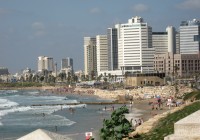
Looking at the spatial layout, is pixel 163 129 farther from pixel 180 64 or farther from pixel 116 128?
pixel 180 64

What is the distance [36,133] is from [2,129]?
1523 inches

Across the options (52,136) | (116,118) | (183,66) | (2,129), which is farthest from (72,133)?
(183,66)

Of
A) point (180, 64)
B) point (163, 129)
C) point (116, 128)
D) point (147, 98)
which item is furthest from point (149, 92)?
point (116, 128)

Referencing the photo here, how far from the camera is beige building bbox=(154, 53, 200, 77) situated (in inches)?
6988

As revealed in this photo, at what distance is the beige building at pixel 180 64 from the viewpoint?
17750 centimetres

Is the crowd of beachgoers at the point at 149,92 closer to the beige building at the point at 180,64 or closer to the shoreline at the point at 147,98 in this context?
the shoreline at the point at 147,98

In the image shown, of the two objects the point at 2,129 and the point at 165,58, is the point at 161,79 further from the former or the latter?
the point at 2,129

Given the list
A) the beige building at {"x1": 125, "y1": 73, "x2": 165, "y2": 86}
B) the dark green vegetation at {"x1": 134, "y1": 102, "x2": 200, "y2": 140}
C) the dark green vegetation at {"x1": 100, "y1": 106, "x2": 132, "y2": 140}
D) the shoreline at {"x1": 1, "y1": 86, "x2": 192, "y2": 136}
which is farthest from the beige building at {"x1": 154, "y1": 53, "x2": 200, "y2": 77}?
the dark green vegetation at {"x1": 100, "y1": 106, "x2": 132, "y2": 140}

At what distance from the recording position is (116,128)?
20.2 m

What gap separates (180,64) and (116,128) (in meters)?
160

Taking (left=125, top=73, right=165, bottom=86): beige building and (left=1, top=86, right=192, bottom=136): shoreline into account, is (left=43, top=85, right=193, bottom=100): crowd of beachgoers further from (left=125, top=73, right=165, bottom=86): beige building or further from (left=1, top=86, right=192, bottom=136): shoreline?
(left=125, top=73, right=165, bottom=86): beige building

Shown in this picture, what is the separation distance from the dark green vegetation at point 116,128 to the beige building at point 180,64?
156 meters

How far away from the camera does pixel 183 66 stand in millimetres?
180000

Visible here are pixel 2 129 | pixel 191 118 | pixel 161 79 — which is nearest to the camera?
pixel 191 118
